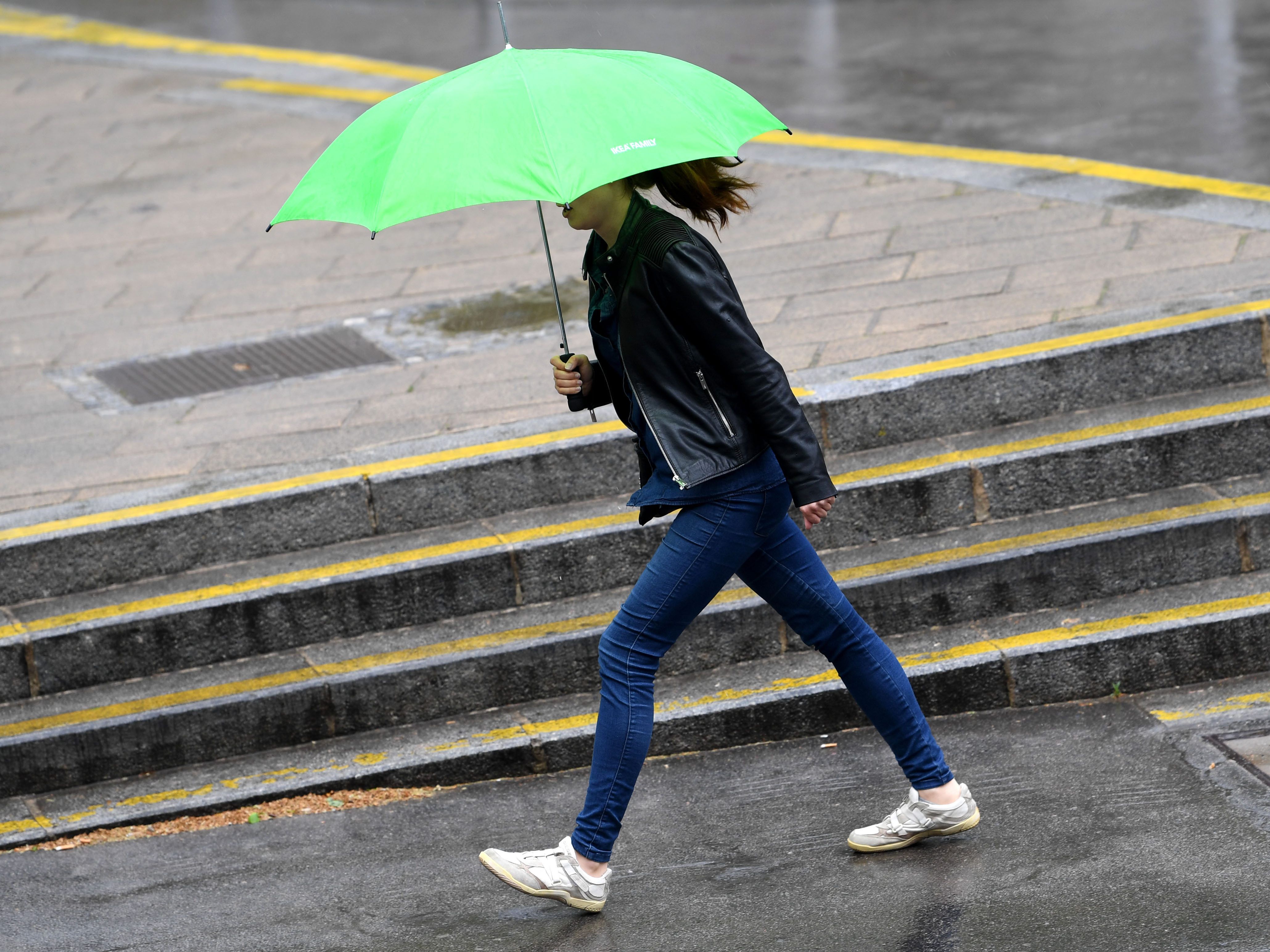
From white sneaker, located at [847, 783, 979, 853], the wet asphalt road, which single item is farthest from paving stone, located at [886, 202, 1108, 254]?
white sneaker, located at [847, 783, 979, 853]

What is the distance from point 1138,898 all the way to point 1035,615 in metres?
1.49

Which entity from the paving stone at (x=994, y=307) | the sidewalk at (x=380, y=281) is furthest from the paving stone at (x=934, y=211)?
the paving stone at (x=994, y=307)

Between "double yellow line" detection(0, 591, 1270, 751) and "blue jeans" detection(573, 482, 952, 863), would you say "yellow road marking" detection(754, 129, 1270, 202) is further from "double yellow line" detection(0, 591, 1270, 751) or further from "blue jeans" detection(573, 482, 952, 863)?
"blue jeans" detection(573, 482, 952, 863)

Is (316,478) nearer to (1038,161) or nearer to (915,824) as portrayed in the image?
(915,824)

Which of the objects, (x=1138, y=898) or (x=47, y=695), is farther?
(x=47, y=695)

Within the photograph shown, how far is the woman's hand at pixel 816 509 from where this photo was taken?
3.42 meters

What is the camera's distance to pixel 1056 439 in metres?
5.21

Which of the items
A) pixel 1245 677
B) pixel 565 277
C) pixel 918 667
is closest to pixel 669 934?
A: pixel 918 667

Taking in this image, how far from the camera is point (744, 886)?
3734 millimetres

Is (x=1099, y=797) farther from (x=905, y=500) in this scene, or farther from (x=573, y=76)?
(x=573, y=76)

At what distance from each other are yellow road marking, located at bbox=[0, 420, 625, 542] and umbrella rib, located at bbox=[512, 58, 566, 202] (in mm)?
2102

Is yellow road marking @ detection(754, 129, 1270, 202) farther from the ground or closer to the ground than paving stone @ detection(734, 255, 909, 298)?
farther from the ground

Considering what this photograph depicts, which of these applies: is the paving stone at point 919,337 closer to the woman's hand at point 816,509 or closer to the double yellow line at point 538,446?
the double yellow line at point 538,446

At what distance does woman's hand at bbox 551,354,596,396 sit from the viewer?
364cm
